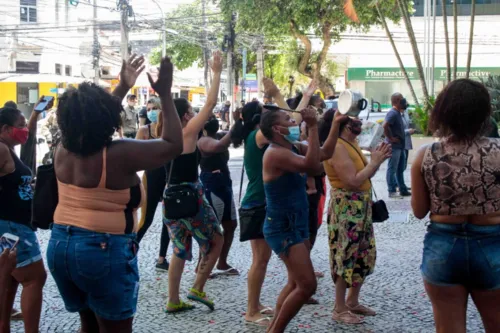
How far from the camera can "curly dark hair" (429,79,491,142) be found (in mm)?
3357

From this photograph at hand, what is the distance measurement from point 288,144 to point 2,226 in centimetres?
203

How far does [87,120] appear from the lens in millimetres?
3295

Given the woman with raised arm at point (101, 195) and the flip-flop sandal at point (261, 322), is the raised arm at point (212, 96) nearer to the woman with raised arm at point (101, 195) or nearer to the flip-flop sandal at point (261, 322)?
the flip-flop sandal at point (261, 322)

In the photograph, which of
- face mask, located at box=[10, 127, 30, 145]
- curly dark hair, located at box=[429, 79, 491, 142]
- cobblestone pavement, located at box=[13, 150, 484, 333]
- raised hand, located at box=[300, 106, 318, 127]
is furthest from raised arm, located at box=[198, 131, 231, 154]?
curly dark hair, located at box=[429, 79, 491, 142]

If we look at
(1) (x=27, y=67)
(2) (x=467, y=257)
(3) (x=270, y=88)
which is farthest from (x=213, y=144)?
(1) (x=27, y=67)

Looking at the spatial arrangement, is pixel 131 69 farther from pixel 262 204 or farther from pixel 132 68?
pixel 262 204

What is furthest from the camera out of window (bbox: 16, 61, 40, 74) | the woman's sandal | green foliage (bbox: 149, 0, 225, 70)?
green foliage (bbox: 149, 0, 225, 70)

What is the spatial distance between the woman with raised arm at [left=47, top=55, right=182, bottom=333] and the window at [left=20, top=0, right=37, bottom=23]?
43158 mm

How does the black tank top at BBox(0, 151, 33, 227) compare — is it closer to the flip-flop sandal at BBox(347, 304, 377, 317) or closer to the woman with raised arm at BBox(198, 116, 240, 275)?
the woman with raised arm at BBox(198, 116, 240, 275)

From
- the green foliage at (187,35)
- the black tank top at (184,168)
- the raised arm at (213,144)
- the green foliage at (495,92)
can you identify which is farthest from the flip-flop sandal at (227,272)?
the green foliage at (187,35)

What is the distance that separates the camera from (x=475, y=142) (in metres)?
3.38

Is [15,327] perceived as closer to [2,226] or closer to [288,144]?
[2,226]

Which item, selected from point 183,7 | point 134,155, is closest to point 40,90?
point 183,7

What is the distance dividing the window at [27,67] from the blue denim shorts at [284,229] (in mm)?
40953
